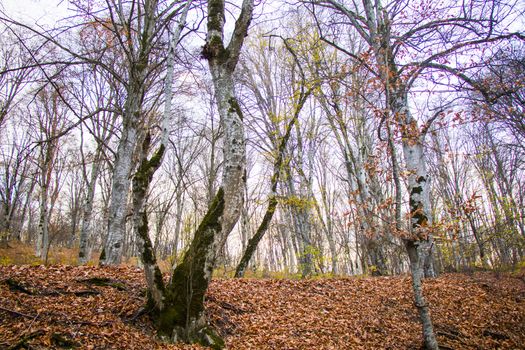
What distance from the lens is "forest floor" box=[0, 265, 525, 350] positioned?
9.88 feet

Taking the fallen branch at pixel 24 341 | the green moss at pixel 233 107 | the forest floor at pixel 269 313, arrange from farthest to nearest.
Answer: the green moss at pixel 233 107, the forest floor at pixel 269 313, the fallen branch at pixel 24 341

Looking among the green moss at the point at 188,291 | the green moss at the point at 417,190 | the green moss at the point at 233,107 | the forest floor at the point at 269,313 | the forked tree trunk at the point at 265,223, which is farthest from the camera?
the forked tree trunk at the point at 265,223

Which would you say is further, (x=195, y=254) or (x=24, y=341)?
(x=195, y=254)

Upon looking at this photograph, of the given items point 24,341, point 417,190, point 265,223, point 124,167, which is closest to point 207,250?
point 24,341

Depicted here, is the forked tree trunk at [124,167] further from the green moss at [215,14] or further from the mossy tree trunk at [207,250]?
the mossy tree trunk at [207,250]

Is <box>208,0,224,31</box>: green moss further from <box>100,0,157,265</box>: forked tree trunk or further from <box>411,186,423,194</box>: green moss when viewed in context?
<box>411,186,423,194</box>: green moss

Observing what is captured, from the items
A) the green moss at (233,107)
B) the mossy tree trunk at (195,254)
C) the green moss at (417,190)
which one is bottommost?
the mossy tree trunk at (195,254)

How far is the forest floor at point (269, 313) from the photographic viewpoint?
3.01m

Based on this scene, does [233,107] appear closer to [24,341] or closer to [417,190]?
[24,341]

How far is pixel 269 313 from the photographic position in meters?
4.77

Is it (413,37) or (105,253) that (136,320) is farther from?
(413,37)

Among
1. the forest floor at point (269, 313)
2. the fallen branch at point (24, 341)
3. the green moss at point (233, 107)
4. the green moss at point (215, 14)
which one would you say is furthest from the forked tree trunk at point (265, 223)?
the fallen branch at point (24, 341)

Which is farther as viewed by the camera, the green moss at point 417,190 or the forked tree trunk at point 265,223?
the forked tree trunk at point 265,223

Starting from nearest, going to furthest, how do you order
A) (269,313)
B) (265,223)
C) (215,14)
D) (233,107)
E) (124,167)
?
1. (233,107)
2. (215,14)
3. (269,313)
4. (124,167)
5. (265,223)
